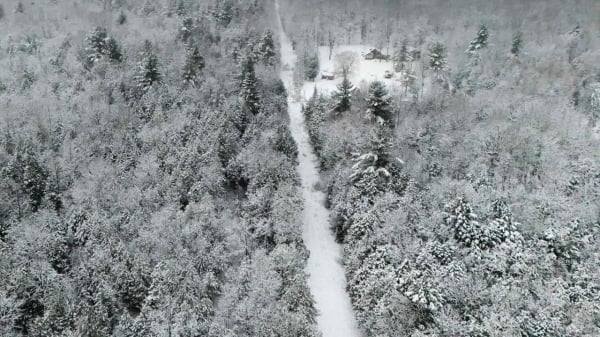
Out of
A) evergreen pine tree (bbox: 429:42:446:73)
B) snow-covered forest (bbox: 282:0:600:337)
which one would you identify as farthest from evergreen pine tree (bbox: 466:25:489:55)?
evergreen pine tree (bbox: 429:42:446:73)

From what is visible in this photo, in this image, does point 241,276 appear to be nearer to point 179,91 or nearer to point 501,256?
point 501,256

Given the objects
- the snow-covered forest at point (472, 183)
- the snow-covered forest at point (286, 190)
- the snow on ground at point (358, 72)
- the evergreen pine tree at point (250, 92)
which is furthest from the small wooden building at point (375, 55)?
the evergreen pine tree at point (250, 92)

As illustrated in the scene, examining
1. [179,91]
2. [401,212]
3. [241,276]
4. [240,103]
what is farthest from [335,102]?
[241,276]

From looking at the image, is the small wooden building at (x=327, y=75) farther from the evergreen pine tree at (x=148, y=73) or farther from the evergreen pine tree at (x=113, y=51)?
the evergreen pine tree at (x=113, y=51)

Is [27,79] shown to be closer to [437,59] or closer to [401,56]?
[401,56]

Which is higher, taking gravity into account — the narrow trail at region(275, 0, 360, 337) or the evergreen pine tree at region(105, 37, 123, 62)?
the evergreen pine tree at region(105, 37, 123, 62)

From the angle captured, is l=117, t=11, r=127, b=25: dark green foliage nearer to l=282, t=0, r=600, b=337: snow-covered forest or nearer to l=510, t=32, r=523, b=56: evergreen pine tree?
l=282, t=0, r=600, b=337: snow-covered forest

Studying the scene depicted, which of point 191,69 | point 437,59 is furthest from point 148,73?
point 437,59
